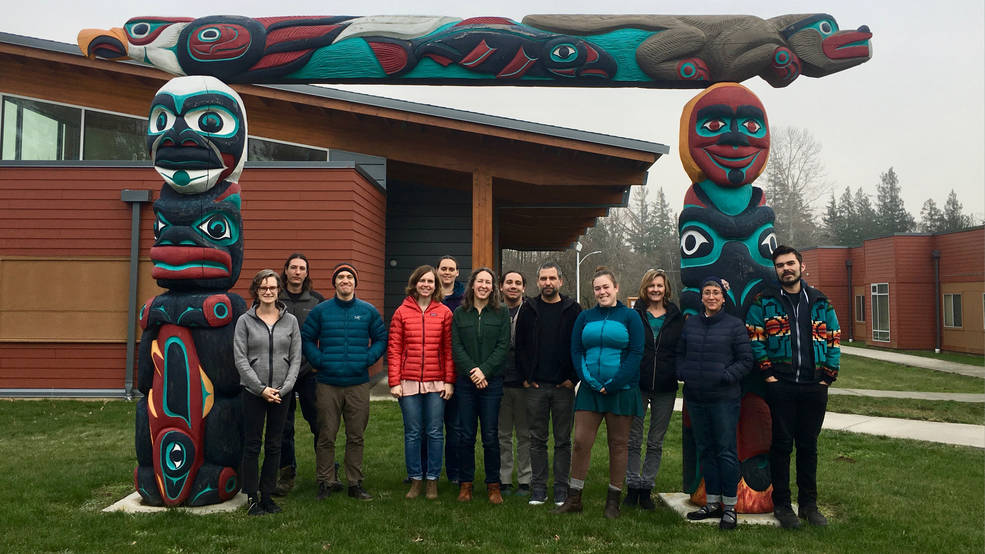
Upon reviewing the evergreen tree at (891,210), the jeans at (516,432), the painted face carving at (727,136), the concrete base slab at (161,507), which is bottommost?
the concrete base slab at (161,507)

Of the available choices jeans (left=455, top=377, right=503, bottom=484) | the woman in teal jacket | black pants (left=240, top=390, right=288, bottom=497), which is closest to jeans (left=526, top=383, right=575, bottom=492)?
the woman in teal jacket

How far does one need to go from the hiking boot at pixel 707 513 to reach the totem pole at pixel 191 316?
3347 millimetres

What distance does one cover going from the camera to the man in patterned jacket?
4500 millimetres

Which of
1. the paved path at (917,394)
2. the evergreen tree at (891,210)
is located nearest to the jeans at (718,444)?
the paved path at (917,394)

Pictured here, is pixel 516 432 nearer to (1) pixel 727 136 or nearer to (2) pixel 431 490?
(2) pixel 431 490

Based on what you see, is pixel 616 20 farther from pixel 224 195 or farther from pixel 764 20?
pixel 224 195

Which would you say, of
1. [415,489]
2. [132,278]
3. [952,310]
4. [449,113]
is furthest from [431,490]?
[952,310]

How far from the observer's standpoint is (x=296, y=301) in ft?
18.0

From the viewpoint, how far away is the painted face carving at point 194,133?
5074mm

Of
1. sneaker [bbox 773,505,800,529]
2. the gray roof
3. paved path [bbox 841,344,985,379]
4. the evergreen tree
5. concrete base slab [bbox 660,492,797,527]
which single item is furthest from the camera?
the evergreen tree

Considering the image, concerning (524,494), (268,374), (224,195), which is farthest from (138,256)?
(524,494)

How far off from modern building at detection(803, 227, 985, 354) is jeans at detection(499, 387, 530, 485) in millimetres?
19786

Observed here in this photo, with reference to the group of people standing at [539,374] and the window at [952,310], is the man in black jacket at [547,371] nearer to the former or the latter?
the group of people standing at [539,374]

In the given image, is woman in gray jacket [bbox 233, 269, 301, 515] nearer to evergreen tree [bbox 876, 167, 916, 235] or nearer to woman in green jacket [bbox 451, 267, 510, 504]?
woman in green jacket [bbox 451, 267, 510, 504]
